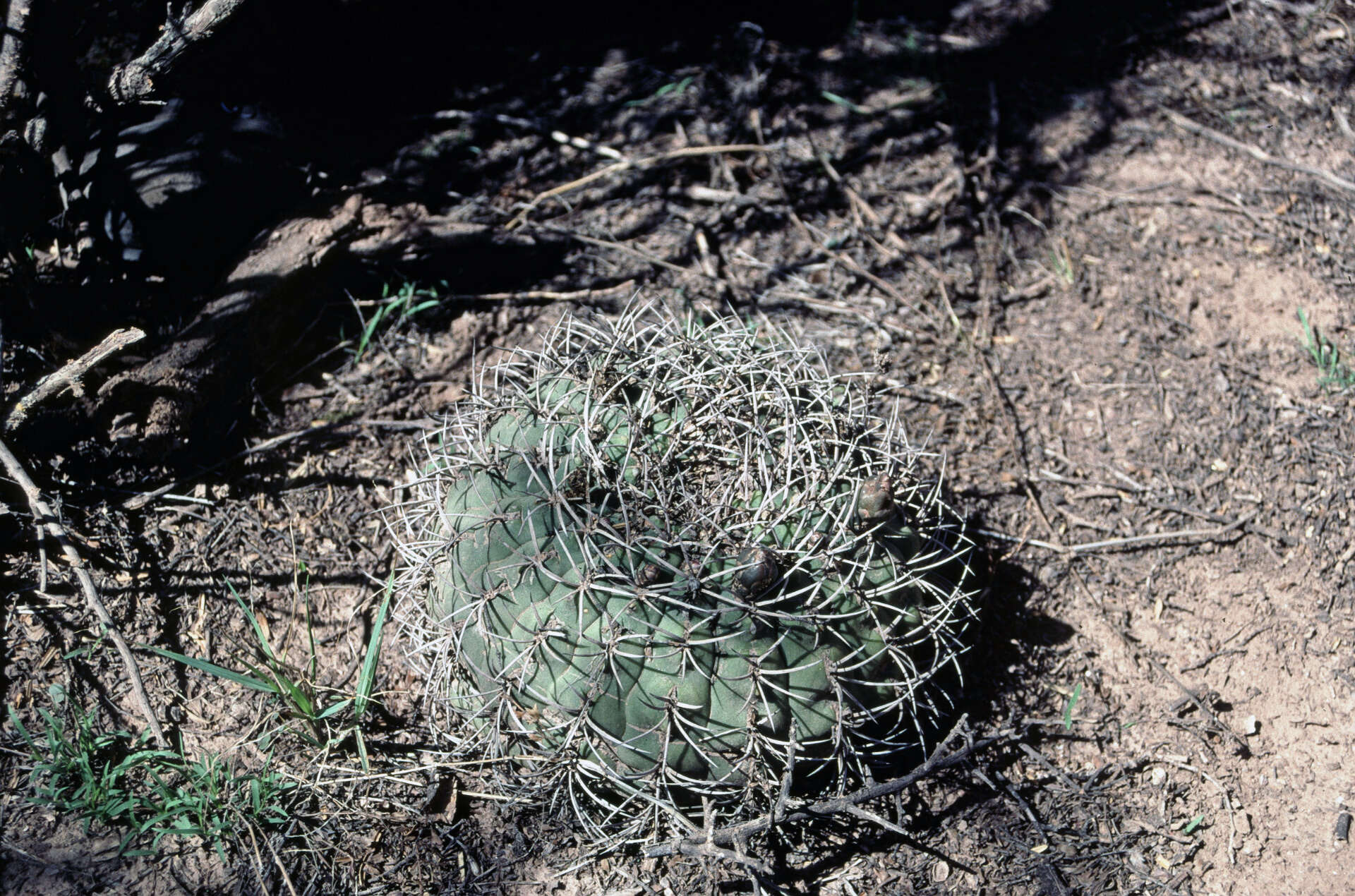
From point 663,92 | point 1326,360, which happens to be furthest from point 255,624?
point 1326,360

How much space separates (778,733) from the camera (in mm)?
2148

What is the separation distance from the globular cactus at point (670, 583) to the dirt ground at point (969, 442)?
324 millimetres

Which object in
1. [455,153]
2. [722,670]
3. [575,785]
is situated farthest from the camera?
[455,153]

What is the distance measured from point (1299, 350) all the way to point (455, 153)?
3.62 m

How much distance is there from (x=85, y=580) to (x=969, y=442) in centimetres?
284

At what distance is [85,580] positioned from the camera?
246 centimetres

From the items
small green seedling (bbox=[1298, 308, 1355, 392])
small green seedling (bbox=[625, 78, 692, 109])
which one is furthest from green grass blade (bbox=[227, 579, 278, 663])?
small green seedling (bbox=[1298, 308, 1355, 392])

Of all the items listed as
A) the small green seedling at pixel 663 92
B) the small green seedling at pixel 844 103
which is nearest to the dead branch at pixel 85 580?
the small green seedling at pixel 663 92

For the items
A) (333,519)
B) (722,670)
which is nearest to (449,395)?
(333,519)

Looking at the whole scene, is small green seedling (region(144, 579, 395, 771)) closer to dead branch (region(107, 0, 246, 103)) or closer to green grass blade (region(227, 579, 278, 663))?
green grass blade (region(227, 579, 278, 663))

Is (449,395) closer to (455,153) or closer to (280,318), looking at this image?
(280,318)

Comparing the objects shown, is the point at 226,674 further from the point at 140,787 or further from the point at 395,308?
the point at 395,308

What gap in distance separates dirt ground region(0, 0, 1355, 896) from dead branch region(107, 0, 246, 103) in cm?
105

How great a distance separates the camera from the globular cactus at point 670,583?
2.06 m
